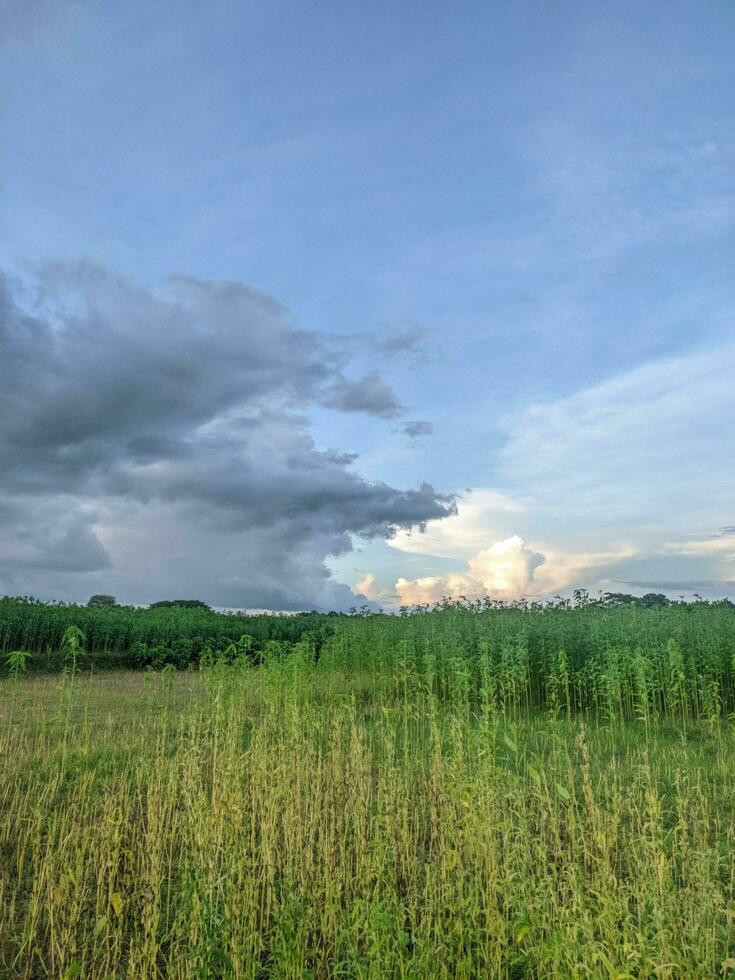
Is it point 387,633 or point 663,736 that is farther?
point 387,633

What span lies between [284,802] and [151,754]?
3.16 meters

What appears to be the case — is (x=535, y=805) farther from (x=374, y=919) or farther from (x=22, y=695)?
(x=22, y=695)

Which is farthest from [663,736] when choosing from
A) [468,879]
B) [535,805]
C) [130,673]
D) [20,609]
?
[20,609]

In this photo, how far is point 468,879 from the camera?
545 centimetres

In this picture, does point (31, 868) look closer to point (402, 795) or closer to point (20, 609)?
point (402, 795)

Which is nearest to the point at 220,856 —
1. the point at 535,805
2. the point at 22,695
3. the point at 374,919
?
the point at 374,919

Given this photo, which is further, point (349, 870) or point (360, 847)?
point (360, 847)

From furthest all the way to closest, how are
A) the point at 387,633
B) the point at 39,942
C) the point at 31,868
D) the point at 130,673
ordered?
the point at 130,673 < the point at 387,633 < the point at 31,868 < the point at 39,942

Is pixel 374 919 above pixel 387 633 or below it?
below

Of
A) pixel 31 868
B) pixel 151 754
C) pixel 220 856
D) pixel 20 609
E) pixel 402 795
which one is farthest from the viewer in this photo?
pixel 20 609

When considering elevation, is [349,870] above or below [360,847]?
below

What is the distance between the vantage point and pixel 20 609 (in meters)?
21.5

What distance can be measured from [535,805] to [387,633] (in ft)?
31.8

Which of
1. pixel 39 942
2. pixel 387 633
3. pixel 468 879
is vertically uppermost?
pixel 387 633
